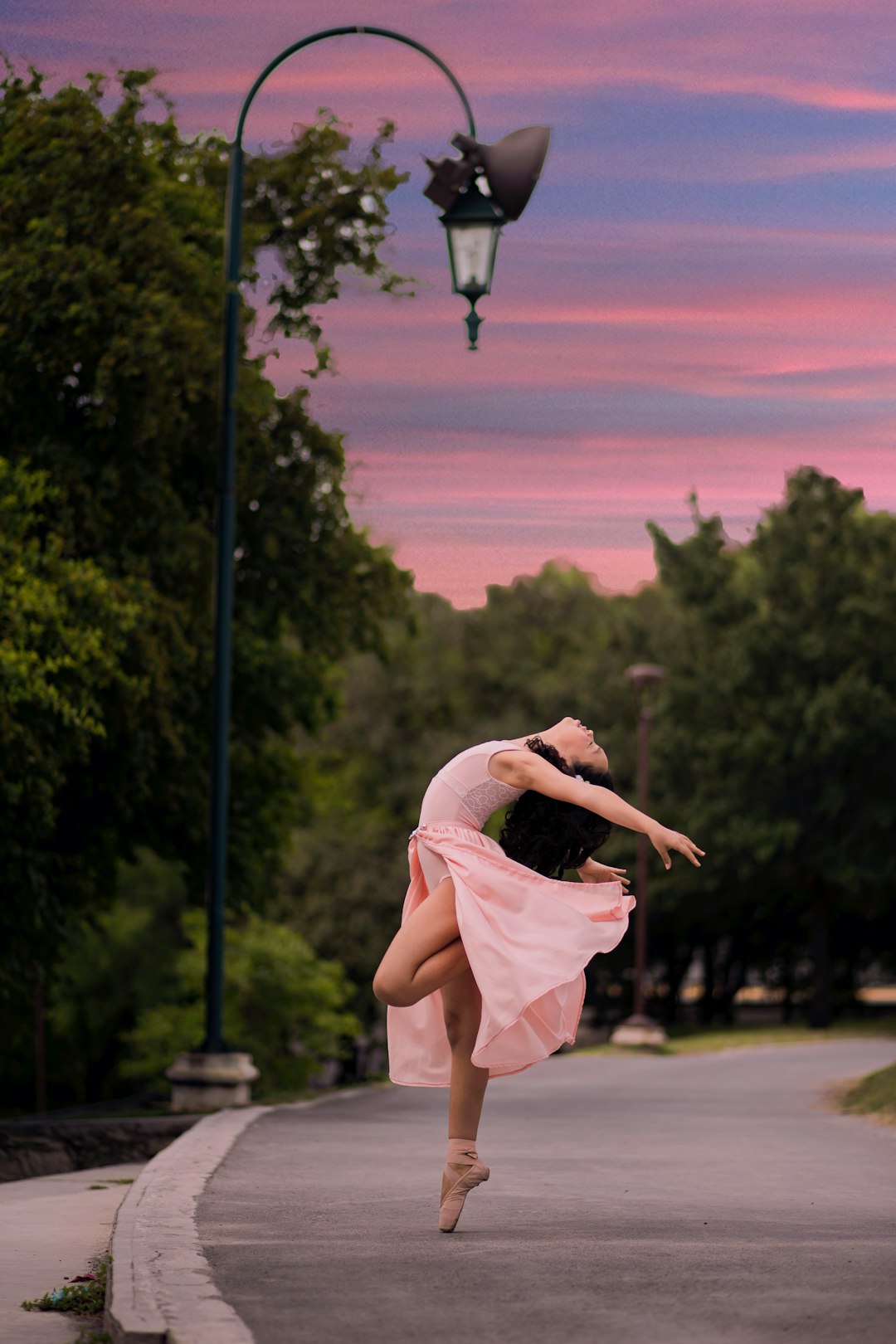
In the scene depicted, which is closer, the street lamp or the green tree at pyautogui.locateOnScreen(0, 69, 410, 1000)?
the street lamp

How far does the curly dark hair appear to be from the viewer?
308 inches

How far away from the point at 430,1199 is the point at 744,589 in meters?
43.2

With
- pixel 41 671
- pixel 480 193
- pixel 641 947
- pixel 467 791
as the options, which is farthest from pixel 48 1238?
pixel 641 947

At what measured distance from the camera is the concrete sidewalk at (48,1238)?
622 cm

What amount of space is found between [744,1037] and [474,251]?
2735 cm

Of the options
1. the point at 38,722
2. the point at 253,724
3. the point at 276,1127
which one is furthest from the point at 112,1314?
the point at 253,724

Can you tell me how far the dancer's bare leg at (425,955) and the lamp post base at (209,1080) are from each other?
8.16 meters

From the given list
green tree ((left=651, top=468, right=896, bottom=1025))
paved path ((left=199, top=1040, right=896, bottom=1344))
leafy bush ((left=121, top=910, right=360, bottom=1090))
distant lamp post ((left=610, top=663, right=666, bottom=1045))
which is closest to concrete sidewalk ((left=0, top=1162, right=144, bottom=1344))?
paved path ((left=199, top=1040, right=896, bottom=1344))

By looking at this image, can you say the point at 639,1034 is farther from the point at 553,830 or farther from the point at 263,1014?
the point at 553,830

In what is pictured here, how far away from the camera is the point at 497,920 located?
739 cm

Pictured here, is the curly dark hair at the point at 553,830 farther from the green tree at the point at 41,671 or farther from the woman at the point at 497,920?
the green tree at the point at 41,671

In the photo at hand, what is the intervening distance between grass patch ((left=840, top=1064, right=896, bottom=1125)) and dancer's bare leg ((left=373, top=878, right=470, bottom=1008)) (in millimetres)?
6695

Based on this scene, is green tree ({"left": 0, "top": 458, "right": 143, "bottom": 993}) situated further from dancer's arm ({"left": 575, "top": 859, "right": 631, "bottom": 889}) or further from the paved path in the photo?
dancer's arm ({"left": 575, "top": 859, "right": 631, "bottom": 889})

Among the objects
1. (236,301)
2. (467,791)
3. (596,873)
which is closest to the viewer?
(467,791)
